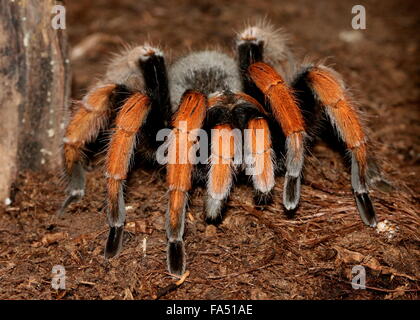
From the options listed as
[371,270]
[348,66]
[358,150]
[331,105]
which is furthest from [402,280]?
[348,66]

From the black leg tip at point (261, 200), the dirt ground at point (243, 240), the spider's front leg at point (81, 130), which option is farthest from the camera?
the spider's front leg at point (81, 130)

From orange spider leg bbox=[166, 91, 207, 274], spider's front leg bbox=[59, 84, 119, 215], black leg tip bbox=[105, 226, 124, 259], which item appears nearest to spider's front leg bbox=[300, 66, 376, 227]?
orange spider leg bbox=[166, 91, 207, 274]

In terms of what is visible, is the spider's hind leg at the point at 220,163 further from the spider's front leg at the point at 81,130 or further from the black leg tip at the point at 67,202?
the black leg tip at the point at 67,202

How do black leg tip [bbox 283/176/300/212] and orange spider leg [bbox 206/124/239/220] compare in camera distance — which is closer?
orange spider leg [bbox 206/124/239/220]

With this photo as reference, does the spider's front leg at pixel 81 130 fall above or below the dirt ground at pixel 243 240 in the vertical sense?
above

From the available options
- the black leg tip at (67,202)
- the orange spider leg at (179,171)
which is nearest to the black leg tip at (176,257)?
the orange spider leg at (179,171)

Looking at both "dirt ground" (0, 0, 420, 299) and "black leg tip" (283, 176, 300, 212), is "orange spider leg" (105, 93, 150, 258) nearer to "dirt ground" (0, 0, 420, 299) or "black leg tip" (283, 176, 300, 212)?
"dirt ground" (0, 0, 420, 299)

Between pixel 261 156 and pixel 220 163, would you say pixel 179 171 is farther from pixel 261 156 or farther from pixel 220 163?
pixel 261 156
